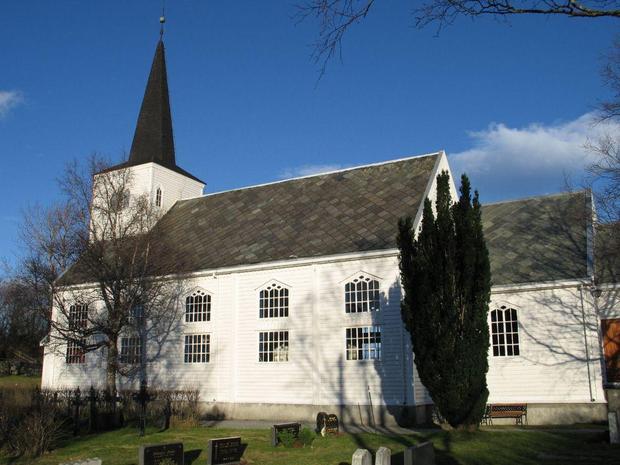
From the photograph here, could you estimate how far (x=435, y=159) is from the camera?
88.1 ft

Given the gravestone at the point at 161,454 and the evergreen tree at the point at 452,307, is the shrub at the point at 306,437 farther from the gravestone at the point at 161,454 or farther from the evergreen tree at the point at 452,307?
the gravestone at the point at 161,454

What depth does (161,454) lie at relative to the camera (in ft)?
41.3

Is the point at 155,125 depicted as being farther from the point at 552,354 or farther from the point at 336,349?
the point at 552,354

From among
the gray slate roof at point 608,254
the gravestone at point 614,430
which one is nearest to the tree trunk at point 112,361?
the gravestone at point 614,430

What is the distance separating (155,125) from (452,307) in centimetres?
2539

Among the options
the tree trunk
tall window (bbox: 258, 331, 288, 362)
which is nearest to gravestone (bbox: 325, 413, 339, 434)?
tall window (bbox: 258, 331, 288, 362)

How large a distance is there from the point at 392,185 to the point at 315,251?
4889 millimetres

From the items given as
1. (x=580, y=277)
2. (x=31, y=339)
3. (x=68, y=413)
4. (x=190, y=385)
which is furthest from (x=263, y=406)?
(x=31, y=339)

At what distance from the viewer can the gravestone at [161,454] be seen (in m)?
12.3

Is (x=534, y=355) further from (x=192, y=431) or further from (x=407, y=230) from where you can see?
(x=192, y=431)

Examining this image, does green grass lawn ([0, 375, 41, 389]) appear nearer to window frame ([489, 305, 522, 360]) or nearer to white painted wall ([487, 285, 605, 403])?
window frame ([489, 305, 522, 360])

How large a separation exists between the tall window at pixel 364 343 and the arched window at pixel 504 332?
4.40 m

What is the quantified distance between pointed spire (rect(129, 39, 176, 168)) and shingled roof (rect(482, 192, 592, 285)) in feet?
61.4

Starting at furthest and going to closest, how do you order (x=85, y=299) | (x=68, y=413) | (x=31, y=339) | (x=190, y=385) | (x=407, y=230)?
1. (x=31, y=339)
2. (x=85, y=299)
3. (x=190, y=385)
4. (x=68, y=413)
5. (x=407, y=230)
